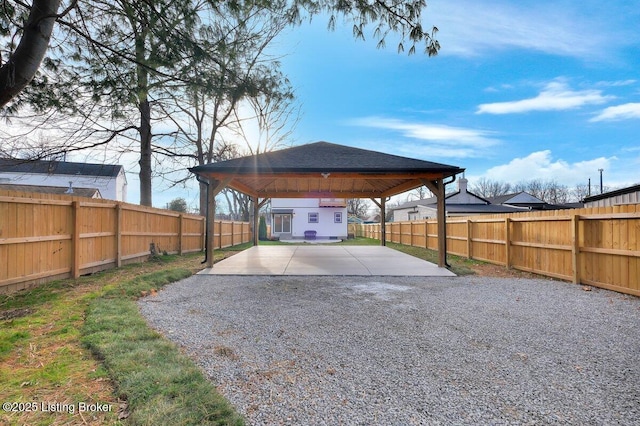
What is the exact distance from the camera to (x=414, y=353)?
297 centimetres

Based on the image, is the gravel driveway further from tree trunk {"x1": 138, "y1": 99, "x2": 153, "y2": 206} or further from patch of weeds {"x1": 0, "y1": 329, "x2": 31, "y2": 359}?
tree trunk {"x1": 138, "y1": 99, "x2": 153, "y2": 206}

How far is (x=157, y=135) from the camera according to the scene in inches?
534

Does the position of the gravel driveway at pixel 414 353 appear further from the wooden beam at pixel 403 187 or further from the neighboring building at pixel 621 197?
the neighboring building at pixel 621 197

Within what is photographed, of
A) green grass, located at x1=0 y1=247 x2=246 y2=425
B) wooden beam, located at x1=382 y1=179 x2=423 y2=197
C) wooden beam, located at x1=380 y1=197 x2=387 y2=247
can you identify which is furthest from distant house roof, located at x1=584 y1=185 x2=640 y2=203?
green grass, located at x1=0 y1=247 x2=246 y2=425

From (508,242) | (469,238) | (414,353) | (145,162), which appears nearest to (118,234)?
(145,162)

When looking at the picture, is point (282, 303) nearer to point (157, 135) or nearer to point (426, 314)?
point (426, 314)

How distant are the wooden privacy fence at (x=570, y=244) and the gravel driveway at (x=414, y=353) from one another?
601 millimetres

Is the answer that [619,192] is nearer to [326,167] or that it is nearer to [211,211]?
[326,167]

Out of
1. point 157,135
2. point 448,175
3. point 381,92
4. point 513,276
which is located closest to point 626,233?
point 513,276

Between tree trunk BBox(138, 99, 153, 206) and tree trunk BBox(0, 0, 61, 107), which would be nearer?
tree trunk BBox(0, 0, 61, 107)

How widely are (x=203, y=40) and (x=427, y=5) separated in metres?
3.06

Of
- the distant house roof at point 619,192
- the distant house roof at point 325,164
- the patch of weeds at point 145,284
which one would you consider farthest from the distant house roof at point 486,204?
the patch of weeds at point 145,284

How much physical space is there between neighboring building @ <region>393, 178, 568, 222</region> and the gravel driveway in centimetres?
2064

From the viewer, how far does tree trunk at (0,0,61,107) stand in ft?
9.99
